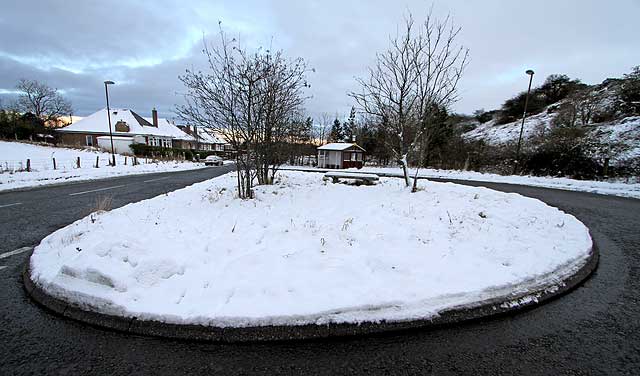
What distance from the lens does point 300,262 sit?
11.9 ft

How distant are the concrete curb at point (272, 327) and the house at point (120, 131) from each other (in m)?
43.6

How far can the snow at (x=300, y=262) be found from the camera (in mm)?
2844

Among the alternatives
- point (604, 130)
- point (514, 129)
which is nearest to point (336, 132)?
point (514, 129)

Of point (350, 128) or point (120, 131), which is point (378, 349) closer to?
point (350, 128)

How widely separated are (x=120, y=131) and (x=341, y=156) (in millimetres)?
36424

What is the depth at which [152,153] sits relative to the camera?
37688 mm

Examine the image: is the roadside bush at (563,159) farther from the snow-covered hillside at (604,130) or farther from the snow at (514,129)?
the snow at (514,129)

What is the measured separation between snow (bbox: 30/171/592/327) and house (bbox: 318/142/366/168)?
25.3 meters

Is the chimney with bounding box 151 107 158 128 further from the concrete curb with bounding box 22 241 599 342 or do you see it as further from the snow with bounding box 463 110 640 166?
the concrete curb with bounding box 22 241 599 342

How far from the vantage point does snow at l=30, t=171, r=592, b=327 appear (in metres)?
2.84

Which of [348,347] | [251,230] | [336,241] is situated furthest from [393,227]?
[348,347]

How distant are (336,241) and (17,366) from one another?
3.46 metres

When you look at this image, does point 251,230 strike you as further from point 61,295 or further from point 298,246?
point 61,295

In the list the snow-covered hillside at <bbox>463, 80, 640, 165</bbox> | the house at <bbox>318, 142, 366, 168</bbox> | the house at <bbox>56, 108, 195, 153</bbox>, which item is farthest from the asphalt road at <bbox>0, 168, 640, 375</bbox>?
the house at <bbox>56, 108, 195, 153</bbox>
